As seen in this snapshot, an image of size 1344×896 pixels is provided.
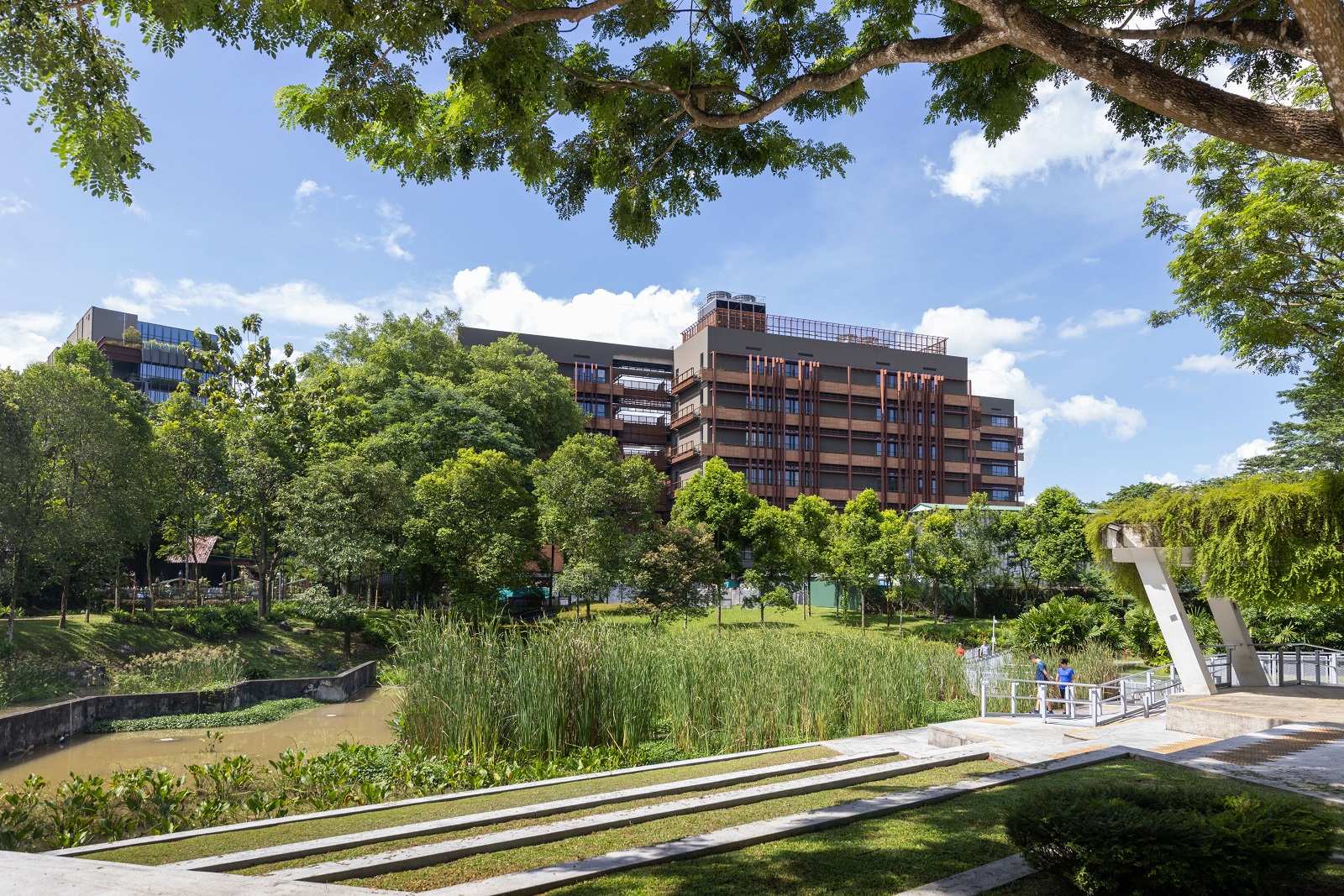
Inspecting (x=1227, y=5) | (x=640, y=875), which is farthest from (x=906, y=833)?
(x=1227, y=5)

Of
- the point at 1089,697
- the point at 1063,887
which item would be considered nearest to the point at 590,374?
the point at 1089,697

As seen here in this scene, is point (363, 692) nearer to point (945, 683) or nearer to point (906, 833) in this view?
point (945, 683)

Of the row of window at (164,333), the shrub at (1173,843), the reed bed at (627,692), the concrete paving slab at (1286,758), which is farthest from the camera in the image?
the row of window at (164,333)

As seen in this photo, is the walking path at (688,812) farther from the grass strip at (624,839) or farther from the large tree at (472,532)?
the large tree at (472,532)

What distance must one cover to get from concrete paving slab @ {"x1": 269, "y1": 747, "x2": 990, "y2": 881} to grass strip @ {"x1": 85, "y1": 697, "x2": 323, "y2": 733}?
14.7m

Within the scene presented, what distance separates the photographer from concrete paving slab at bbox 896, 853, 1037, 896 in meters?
4.59

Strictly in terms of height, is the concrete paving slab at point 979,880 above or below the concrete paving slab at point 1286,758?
above

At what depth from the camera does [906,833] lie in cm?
600

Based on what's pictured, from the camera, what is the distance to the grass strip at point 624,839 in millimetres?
5430

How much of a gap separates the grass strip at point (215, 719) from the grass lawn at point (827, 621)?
14.2 m

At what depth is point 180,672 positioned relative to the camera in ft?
66.8

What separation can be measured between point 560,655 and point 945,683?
906 centimetres

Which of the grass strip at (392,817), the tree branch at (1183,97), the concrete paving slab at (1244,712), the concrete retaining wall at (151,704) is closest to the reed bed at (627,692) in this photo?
the grass strip at (392,817)

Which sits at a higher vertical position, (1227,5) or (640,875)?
(1227,5)
